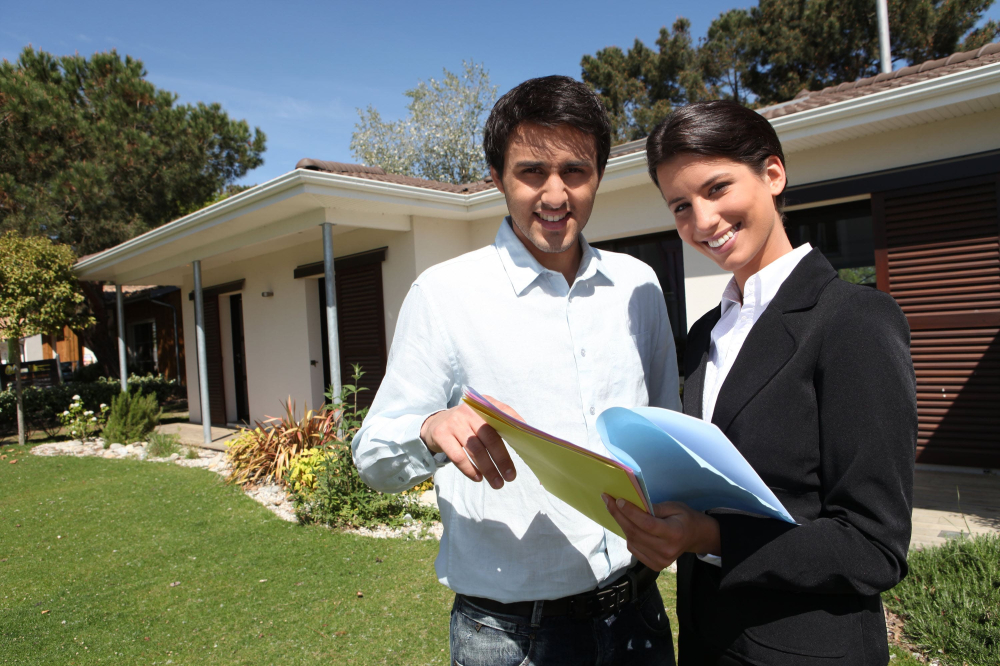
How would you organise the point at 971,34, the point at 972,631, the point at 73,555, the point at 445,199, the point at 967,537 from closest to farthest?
the point at 972,631 → the point at 967,537 → the point at 73,555 → the point at 445,199 → the point at 971,34

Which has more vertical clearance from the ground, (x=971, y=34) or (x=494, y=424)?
(x=971, y=34)

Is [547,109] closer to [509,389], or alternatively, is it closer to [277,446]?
[509,389]

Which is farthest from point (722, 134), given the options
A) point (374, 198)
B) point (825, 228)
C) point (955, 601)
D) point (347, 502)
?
point (374, 198)

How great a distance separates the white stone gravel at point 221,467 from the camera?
5.27 m

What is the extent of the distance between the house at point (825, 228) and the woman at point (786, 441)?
179 inches

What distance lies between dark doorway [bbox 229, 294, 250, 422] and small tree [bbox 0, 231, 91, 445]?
9.17 feet

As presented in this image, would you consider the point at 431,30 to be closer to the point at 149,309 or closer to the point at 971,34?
the point at 149,309

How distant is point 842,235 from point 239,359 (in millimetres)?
10803

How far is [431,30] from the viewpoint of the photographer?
2094 cm

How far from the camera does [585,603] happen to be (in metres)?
1.31

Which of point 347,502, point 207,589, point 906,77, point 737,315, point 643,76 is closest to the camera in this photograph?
point 737,315

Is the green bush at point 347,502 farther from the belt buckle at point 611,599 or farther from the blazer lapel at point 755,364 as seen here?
the blazer lapel at point 755,364

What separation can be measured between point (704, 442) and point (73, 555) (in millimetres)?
6077

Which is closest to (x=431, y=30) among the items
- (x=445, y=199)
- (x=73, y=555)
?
(x=445, y=199)
